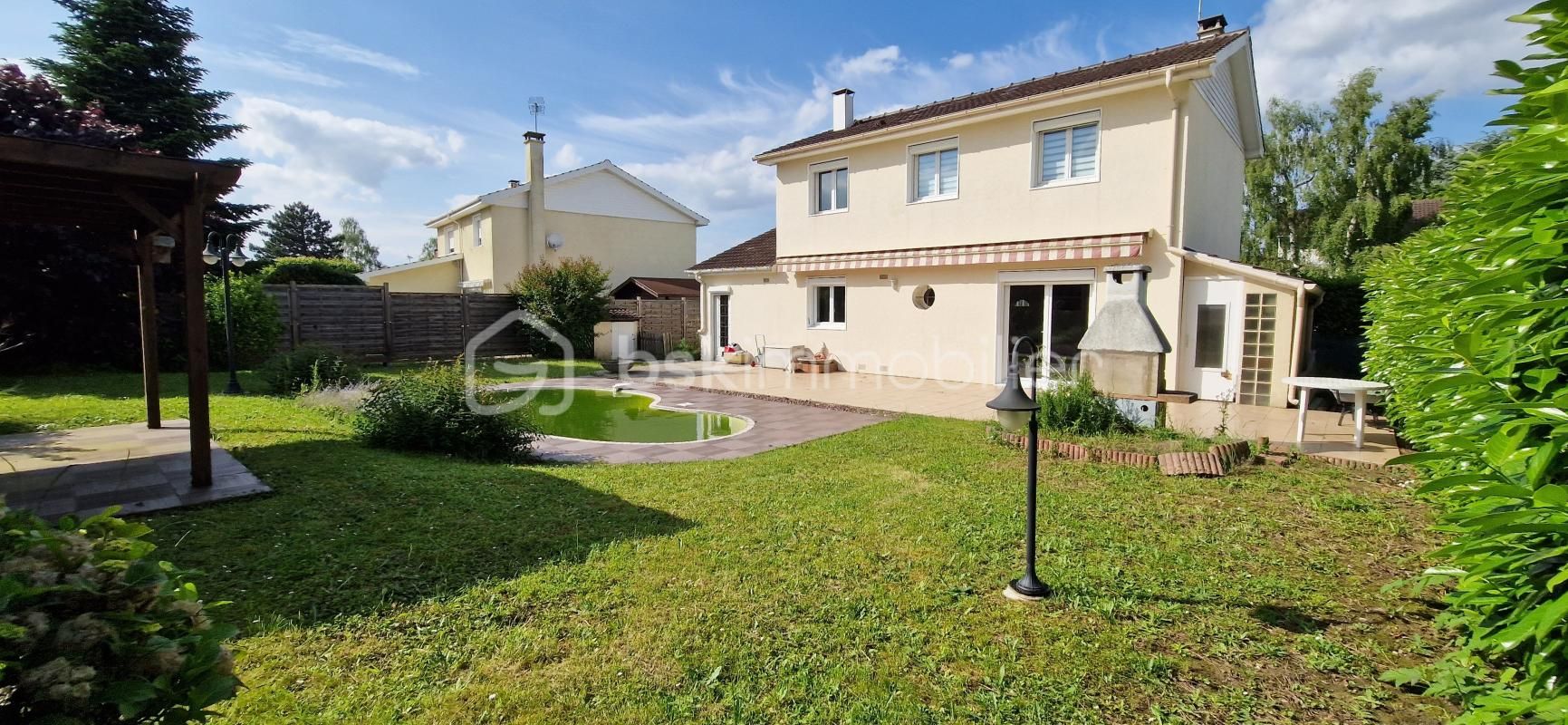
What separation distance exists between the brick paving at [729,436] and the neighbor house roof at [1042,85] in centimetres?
1086

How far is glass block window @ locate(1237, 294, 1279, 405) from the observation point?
54.2ft

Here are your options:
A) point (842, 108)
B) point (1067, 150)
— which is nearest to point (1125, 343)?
point (1067, 150)

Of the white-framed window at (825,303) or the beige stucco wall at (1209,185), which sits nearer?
the beige stucco wall at (1209,185)

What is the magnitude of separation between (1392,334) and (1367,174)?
1361 inches

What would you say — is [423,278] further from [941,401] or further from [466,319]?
[941,401]

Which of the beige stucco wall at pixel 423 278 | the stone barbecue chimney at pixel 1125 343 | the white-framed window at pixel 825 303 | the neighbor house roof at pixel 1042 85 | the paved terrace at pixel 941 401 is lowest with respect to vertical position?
the paved terrace at pixel 941 401

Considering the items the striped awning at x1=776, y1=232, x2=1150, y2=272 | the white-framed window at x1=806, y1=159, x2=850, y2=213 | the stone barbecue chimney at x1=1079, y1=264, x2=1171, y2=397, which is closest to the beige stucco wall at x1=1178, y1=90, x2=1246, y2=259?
the striped awning at x1=776, y1=232, x2=1150, y2=272

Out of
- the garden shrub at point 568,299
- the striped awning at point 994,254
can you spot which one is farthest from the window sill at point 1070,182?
the garden shrub at point 568,299

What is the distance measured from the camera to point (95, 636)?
2312 mm

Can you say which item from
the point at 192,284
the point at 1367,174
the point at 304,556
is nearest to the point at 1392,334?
the point at 304,556

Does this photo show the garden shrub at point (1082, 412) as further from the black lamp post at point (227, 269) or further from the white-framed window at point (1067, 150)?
the black lamp post at point (227, 269)

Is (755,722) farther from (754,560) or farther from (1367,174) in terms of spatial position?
(1367,174)

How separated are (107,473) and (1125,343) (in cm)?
1518

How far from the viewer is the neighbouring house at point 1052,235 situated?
16.9 metres
